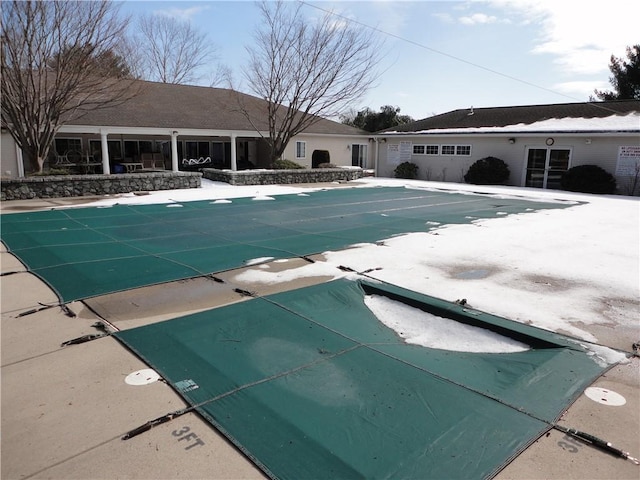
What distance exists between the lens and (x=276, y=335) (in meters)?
4.11

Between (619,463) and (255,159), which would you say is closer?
(619,463)

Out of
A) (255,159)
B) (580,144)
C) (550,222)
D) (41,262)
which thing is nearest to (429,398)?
(41,262)

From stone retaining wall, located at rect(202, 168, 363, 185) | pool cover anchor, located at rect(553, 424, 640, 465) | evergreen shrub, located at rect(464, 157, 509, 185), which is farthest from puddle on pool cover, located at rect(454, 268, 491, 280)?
evergreen shrub, located at rect(464, 157, 509, 185)

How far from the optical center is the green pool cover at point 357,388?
100 inches

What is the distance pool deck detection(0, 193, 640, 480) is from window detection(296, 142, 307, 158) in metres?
20.6

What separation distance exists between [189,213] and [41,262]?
15.6 ft

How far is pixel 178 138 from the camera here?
73.0 feet

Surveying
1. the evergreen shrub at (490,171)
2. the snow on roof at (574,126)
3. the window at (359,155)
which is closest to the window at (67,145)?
the window at (359,155)

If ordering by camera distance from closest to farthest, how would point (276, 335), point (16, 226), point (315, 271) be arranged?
point (276, 335) < point (315, 271) < point (16, 226)

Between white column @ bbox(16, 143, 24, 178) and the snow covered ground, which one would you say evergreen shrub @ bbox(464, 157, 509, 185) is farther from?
white column @ bbox(16, 143, 24, 178)

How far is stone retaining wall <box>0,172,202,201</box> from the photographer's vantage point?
42.1ft

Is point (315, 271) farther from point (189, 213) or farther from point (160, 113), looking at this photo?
point (160, 113)

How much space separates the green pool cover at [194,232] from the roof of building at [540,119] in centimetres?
738

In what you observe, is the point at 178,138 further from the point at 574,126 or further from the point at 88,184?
the point at 574,126
